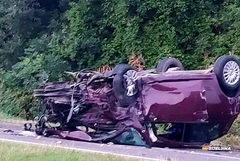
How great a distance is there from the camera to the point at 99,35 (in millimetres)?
25281

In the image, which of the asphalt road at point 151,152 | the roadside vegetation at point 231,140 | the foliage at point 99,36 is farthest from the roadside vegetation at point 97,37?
the asphalt road at point 151,152

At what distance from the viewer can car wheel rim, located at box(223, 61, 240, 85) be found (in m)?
11.2

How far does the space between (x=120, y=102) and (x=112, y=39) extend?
519 inches

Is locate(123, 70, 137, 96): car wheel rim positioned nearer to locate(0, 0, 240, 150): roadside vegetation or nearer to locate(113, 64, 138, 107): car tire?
locate(113, 64, 138, 107): car tire

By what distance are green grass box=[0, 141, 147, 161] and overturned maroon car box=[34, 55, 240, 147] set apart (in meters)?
2.39

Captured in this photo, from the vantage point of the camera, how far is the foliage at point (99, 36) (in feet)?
73.3

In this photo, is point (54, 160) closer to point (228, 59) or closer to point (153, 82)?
point (153, 82)

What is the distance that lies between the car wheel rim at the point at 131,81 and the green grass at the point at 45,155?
Answer: 2.40m

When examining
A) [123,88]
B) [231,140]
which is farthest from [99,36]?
[123,88]

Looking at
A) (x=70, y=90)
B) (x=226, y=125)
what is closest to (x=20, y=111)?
(x=70, y=90)

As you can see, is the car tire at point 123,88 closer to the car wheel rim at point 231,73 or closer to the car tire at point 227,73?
the car tire at point 227,73

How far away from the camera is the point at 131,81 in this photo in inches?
457

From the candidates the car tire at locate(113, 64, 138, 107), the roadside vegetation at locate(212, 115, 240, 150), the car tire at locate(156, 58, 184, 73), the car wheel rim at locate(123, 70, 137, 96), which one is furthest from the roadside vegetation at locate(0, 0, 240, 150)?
the car wheel rim at locate(123, 70, 137, 96)

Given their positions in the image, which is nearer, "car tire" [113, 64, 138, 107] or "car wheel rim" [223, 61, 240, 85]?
"car wheel rim" [223, 61, 240, 85]
